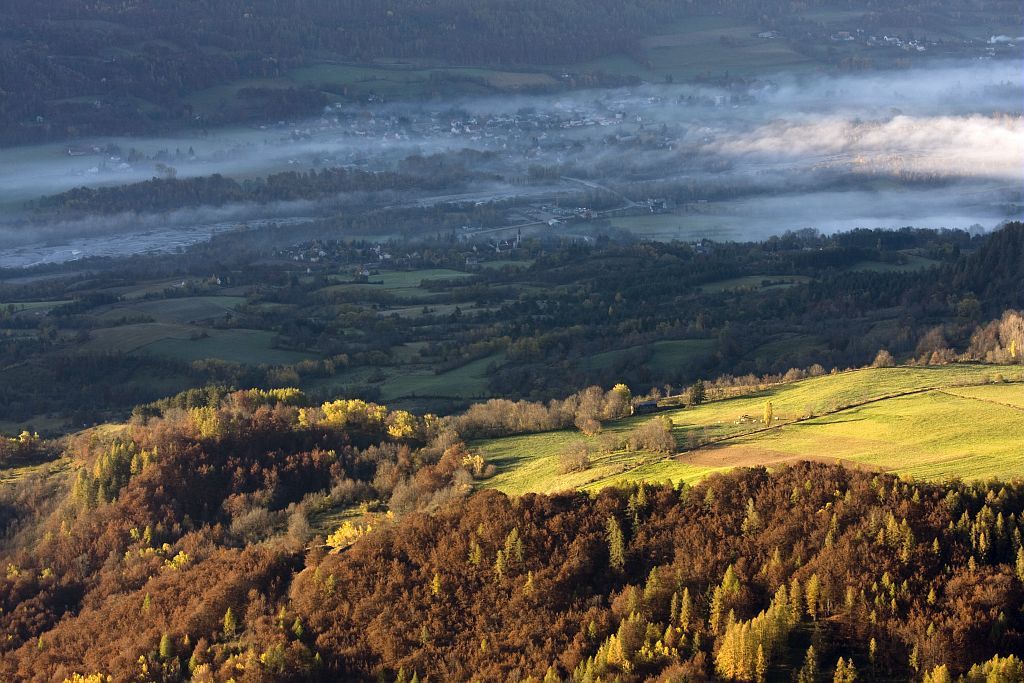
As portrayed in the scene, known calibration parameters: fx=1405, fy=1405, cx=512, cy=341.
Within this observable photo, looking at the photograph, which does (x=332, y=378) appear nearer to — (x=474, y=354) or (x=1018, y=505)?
(x=474, y=354)

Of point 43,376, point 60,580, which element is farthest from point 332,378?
point 60,580

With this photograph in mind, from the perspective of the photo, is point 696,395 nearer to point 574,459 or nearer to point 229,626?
point 574,459

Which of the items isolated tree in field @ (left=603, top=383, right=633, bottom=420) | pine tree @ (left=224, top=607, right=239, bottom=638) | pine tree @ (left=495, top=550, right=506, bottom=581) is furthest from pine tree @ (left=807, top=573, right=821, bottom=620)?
isolated tree in field @ (left=603, top=383, right=633, bottom=420)

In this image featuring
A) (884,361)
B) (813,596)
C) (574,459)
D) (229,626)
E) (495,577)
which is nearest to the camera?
(813,596)

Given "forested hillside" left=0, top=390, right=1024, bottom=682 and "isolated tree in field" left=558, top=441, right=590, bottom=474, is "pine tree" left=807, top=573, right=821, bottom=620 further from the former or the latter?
"isolated tree in field" left=558, top=441, right=590, bottom=474

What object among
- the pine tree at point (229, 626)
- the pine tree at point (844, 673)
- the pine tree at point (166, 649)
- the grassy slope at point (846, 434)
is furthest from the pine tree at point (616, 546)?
the pine tree at point (166, 649)

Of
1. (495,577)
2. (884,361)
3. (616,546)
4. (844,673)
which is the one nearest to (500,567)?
(495,577)
